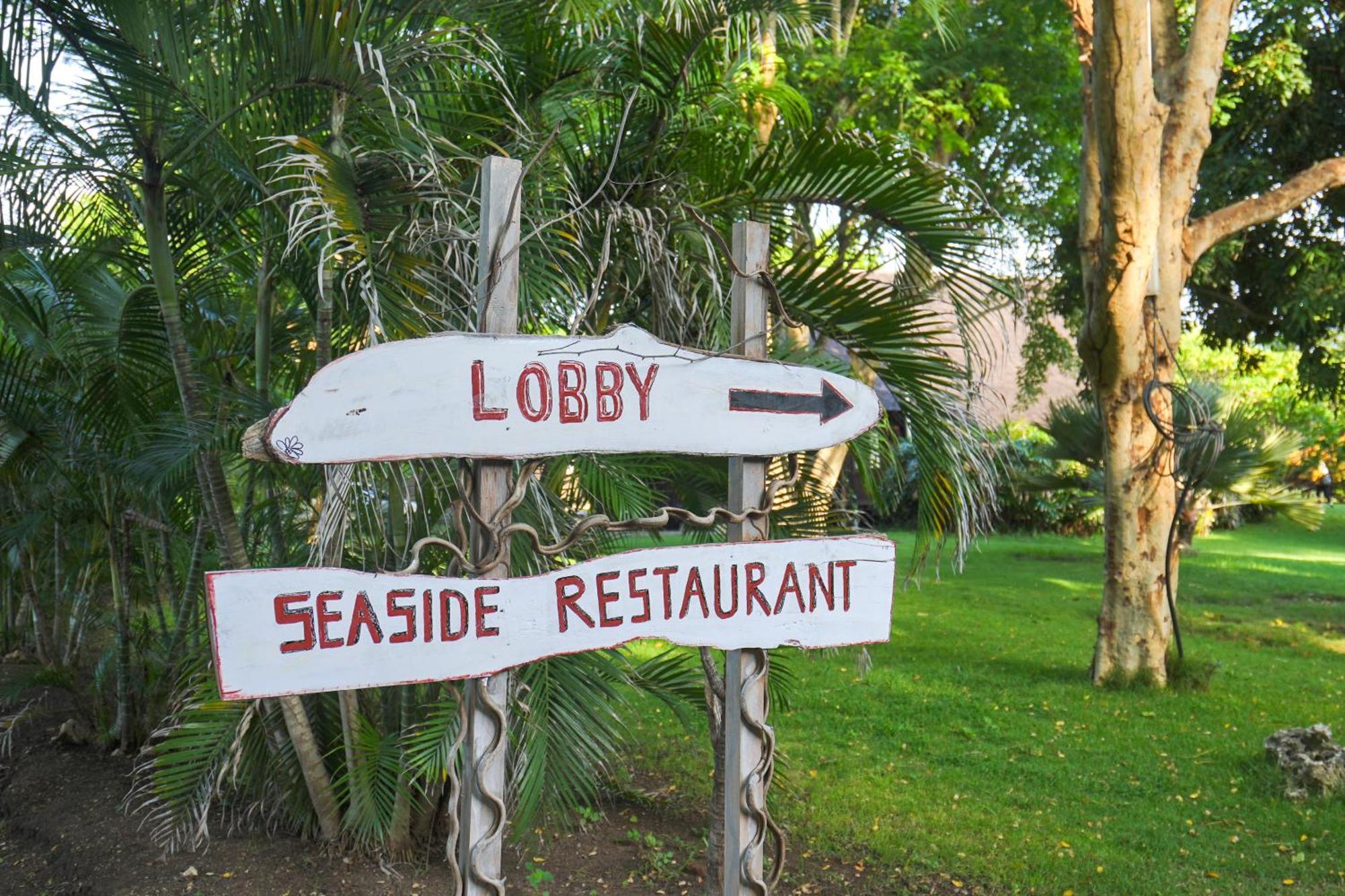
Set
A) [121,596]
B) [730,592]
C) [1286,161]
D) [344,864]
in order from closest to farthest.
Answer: [730,592] < [344,864] < [121,596] < [1286,161]

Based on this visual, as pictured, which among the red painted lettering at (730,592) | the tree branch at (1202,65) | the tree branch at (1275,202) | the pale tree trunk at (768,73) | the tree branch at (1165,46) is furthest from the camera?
the tree branch at (1275,202)

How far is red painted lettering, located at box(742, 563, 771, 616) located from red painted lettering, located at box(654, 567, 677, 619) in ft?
0.61

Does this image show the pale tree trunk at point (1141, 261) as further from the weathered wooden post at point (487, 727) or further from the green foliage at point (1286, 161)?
the weathered wooden post at point (487, 727)

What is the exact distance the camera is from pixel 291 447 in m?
2.09

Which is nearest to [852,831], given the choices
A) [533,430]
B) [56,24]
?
[533,430]

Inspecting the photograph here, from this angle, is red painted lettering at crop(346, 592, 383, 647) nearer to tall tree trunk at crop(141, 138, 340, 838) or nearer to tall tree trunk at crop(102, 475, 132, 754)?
tall tree trunk at crop(141, 138, 340, 838)

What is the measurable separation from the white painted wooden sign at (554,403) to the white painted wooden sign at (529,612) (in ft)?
0.79

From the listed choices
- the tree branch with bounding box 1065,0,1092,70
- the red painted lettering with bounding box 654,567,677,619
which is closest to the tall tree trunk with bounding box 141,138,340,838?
the red painted lettering with bounding box 654,567,677,619

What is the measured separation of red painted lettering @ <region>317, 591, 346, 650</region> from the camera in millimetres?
2068

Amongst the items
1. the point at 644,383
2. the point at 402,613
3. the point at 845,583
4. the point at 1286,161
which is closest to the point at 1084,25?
the point at 1286,161

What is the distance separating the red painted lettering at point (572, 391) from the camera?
91.4 inches

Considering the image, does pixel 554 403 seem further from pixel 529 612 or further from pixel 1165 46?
pixel 1165 46

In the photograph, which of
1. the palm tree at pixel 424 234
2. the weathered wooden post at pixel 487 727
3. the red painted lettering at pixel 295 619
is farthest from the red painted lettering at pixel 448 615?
the palm tree at pixel 424 234

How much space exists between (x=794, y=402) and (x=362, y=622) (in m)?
1.07
